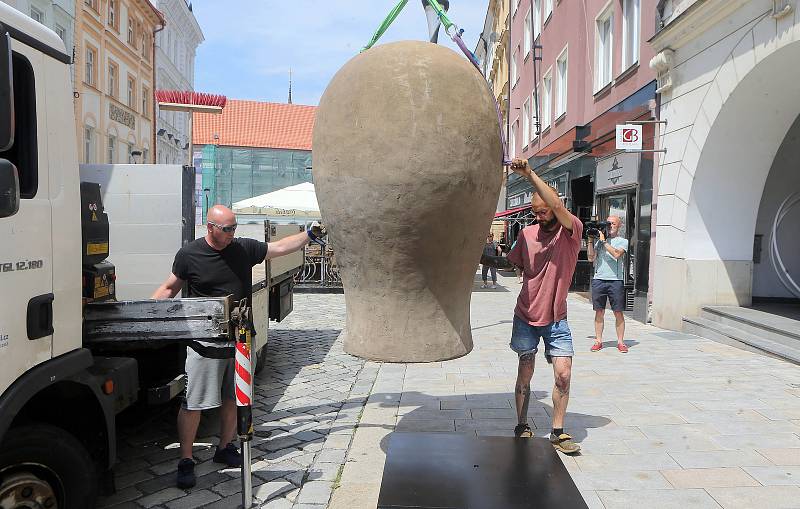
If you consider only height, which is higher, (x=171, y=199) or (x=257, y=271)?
(x=171, y=199)

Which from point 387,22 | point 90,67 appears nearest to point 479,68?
point 387,22

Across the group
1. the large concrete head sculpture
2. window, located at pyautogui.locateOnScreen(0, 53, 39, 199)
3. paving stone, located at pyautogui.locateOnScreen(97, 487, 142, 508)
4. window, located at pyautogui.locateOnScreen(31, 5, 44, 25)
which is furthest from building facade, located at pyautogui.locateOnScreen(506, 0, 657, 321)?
window, located at pyautogui.locateOnScreen(31, 5, 44, 25)

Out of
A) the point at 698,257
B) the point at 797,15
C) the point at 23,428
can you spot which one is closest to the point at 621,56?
the point at 698,257

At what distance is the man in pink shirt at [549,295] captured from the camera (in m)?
4.13

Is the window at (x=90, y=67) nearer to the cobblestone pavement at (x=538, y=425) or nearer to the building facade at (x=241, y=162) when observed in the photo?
the building facade at (x=241, y=162)

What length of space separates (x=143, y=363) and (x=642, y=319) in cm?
847

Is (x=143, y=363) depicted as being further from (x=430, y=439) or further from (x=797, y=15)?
(x=797, y=15)

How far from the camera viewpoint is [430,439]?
338 centimetres

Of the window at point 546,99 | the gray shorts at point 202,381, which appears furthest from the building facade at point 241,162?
the gray shorts at point 202,381

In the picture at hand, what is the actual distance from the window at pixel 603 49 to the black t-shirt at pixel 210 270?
11.6m

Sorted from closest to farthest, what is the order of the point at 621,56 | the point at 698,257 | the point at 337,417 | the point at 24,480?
the point at 24,480 → the point at 337,417 → the point at 698,257 → the point at 621,56

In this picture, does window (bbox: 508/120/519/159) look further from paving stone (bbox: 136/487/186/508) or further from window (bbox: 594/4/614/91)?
paving stone (bbox: 136/487/186/508)

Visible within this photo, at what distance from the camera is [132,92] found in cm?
2853

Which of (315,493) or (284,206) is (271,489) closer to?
(315,493)
